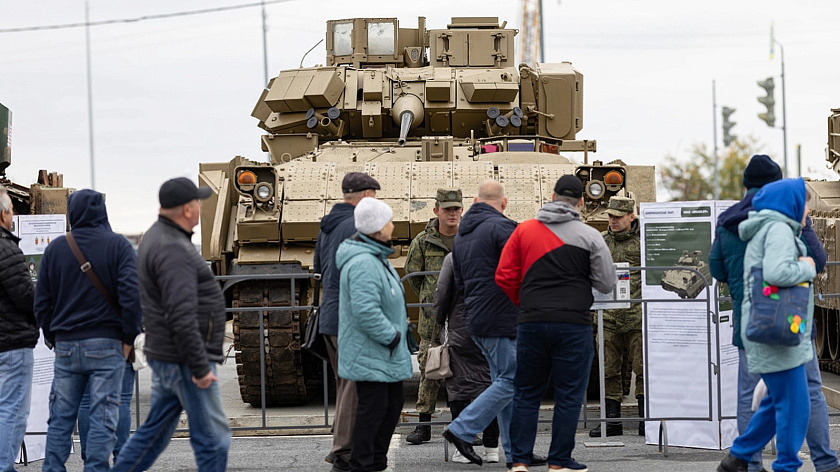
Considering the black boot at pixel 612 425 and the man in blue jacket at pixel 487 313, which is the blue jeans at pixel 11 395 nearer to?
the man in blue jacket at pixel 487 313

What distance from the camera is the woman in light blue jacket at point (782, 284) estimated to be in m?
6.52

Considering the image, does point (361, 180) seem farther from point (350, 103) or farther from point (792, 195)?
point (350, 103)

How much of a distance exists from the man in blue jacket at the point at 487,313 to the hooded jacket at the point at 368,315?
79 cm

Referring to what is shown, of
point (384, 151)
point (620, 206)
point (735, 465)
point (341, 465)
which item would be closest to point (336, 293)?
point (341, 465)

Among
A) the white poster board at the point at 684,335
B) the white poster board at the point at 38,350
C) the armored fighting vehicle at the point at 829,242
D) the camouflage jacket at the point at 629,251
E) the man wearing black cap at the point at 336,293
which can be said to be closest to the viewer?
the man wearing black cap at the point at 336,293

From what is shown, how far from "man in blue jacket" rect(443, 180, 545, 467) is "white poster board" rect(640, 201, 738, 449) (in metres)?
1.55

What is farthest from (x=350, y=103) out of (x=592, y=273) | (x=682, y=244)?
(x=592, y=273)

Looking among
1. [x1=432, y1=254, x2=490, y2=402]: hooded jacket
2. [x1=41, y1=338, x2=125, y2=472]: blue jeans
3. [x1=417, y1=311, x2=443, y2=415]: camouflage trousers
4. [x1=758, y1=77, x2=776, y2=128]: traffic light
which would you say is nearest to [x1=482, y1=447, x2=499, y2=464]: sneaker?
[x1=432, y1=254, x2=490, y2=402]: hooded jacket

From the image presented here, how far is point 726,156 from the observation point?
63781 millimetres

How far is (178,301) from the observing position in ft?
19.1

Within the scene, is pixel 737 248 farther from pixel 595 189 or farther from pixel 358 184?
pixel 595 189

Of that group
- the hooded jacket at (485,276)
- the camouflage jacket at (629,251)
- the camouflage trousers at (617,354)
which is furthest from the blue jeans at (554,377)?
the camouflage jacket at (629,251)

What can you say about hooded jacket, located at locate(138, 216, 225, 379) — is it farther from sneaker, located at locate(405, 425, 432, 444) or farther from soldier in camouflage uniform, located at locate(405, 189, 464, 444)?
sneaker, located at locate(405, 425, 432, 444)

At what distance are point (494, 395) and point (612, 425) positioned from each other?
2366mm
